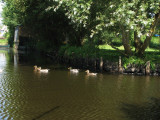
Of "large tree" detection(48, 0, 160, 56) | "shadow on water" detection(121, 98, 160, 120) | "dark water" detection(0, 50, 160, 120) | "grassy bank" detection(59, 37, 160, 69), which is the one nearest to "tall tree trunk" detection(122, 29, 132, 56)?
"large tree" detection(48, 0, 160, 56)

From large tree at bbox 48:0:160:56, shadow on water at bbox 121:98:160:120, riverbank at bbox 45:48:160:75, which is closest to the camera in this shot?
shadow on water at bbox 121:98:160:120

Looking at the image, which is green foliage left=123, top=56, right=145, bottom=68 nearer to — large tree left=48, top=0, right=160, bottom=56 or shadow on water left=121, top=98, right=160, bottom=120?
large tree left=48, top=0, right=160, bottom=56

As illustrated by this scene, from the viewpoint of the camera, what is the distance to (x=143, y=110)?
468 inches

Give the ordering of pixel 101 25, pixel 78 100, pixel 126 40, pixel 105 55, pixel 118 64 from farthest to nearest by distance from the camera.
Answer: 1. pixel 105 55
2. pixel 118 64
3. pixel 126 40
4. pixel 101 25
5. pixel 78 100

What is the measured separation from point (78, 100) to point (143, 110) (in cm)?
389

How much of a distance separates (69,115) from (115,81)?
979 centimetres

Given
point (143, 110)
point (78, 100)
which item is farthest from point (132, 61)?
point (143, 110)

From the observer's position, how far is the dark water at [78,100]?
35.3 ft

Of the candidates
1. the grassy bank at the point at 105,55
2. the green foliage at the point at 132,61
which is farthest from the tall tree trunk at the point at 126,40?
the green foliage at the point at 132,61

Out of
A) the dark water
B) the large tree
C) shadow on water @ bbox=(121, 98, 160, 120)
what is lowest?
shadow on water @ bbox=(121, 98, 160, 120)

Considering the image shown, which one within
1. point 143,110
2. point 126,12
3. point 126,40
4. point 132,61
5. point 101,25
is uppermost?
point 126,12

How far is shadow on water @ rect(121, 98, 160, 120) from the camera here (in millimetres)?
10934

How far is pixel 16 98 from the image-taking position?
43.2 feet

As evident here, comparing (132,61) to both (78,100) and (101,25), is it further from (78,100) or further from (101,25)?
(78,100)
